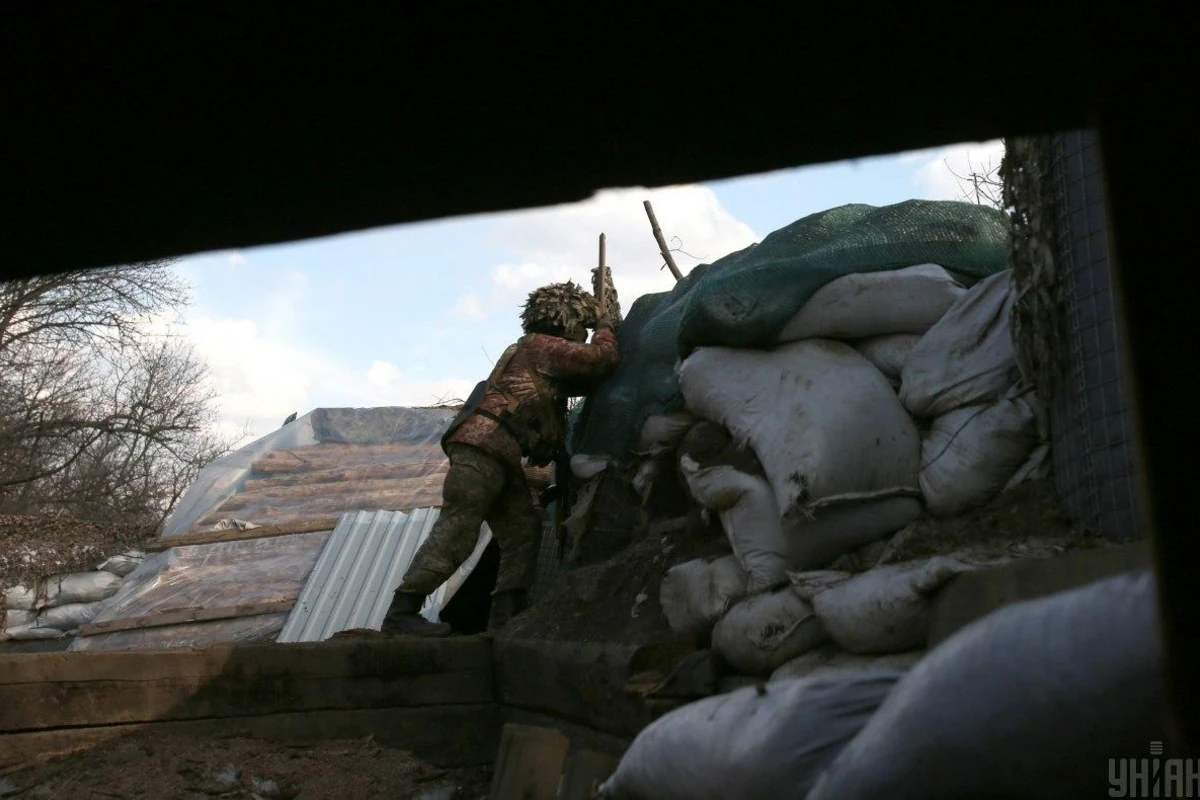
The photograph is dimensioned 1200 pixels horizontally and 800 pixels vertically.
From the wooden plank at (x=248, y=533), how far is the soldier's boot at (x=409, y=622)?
117 inches

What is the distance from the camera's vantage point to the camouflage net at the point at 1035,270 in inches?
116

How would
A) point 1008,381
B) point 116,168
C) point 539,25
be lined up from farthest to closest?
point 1008,381 → point 116,168 → point 539,25

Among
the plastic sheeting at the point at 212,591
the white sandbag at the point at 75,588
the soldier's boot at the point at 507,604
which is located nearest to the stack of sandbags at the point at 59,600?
the white sandbag at the point at 75,588

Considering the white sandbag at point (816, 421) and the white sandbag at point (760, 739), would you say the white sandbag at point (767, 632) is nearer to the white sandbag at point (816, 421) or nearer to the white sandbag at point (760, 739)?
the white sandbag at point (816, 421)

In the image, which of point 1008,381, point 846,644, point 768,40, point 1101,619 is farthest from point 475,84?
point 1008,381

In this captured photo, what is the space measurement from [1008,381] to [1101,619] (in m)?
1.92

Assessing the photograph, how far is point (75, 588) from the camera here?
31.2 ft

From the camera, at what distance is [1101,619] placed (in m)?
1.41

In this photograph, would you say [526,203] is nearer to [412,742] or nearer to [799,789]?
[799,789]

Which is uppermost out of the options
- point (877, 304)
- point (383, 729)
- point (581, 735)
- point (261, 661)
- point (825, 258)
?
point (825, 258)

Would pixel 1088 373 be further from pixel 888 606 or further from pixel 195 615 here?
pixel 195 615

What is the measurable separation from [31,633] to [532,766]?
7329 millimetres

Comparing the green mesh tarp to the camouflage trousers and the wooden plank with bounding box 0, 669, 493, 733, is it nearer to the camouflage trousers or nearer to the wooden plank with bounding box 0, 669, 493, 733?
the wooden plank with bounding box 0, 669, 493, 733

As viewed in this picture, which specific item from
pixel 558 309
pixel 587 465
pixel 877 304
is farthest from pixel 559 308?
pixel 877 304
